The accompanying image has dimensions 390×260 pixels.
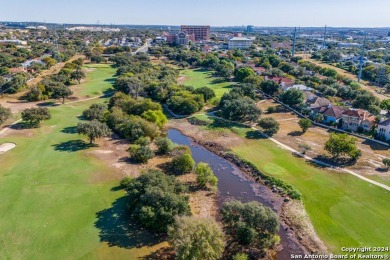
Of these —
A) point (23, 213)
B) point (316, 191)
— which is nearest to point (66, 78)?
point (23, 213)

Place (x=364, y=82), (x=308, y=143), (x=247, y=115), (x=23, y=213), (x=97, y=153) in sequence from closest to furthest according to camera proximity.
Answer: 1. (x=23, y=213)
2. (x=97, y=153)
3. (x=308, y=143)
4. (x=247, y=115)
5. (x=364, y=82)

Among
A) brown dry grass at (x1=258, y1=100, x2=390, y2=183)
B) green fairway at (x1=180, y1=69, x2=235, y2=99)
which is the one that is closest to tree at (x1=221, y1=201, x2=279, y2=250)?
brown dry grass at (x1=258, y1=100, x2=390, y2=183)

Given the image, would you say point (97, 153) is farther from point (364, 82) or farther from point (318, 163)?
point (364, 82)

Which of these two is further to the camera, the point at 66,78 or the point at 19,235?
the point at 66,78

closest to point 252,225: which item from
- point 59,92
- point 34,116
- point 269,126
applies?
point 269,126

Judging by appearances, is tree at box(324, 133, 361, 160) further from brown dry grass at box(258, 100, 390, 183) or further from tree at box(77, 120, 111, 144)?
tree at box(77, 120, 111, 144)

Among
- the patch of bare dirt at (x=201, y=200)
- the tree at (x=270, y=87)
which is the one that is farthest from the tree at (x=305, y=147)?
the tree at (x=270, y=87)

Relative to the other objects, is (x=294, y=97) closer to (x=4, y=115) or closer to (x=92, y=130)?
(x=92, y=130)
